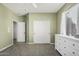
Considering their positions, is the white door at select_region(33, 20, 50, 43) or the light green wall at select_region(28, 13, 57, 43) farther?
the white door at select_region(33, 20, 50, 43)

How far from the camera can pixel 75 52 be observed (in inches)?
113

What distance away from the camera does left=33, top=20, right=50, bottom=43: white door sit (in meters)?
8.66

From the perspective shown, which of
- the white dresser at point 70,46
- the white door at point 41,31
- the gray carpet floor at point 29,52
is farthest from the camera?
the white door at point 41,31

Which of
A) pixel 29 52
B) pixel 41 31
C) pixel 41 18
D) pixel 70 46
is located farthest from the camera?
pixel 41 31

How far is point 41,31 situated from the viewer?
8.87 meters

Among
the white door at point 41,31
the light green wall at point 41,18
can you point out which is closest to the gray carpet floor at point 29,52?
the light green wall at point 41,18

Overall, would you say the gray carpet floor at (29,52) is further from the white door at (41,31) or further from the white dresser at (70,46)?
the white door at (41,31)

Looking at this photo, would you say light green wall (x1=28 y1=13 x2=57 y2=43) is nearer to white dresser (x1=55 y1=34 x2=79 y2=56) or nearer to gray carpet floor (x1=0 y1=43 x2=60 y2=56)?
gray carpet floor (x1=0 y1=43 x2=60 y2=56)

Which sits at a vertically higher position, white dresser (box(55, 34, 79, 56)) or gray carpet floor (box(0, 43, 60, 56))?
white dresser (box(55, 34, 79, 56))

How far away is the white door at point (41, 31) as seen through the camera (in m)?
8.66

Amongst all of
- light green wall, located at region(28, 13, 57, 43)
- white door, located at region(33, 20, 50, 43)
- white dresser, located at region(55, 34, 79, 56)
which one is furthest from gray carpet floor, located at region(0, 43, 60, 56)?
white door, located at region(33, 20, 50, 43)

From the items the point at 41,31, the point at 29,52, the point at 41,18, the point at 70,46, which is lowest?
the point at 29,52

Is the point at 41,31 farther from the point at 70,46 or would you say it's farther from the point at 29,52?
the point at 70,46

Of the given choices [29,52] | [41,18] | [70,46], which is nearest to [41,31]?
[41,18]
